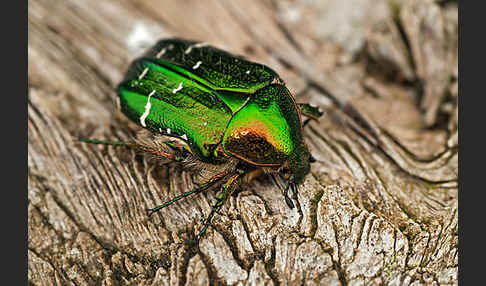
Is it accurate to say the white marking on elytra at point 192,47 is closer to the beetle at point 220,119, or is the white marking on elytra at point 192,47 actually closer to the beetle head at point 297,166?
the beetle at point 220,119

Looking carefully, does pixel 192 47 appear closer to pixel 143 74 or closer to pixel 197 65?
pixel 197 65

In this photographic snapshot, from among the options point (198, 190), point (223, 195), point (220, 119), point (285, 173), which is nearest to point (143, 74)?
point (220, 119)

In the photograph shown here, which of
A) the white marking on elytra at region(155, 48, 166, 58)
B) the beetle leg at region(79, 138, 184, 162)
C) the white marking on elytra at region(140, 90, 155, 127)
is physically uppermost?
the white marking on elytra at region(155, 48, 166, 58)

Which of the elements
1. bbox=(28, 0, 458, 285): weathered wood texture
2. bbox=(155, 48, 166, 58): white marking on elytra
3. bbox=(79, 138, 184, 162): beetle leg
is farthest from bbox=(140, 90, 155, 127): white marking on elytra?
bbox=(155, 48, 166, 58): white marking on elytra

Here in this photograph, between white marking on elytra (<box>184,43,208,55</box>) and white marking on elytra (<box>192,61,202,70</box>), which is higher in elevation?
white marking on elytra (<box>184,43,208,55</box>)

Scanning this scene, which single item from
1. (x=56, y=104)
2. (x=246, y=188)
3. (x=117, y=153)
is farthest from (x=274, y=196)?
(x=56, y=104)

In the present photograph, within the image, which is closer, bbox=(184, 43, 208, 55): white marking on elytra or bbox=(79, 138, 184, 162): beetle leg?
bbox=(79, 138, 184, 162): beetle leg

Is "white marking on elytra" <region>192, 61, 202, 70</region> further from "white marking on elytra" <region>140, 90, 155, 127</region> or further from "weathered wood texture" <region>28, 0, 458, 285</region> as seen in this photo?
"weathered wood texture" <region>28, 0, 458, 285</region>
